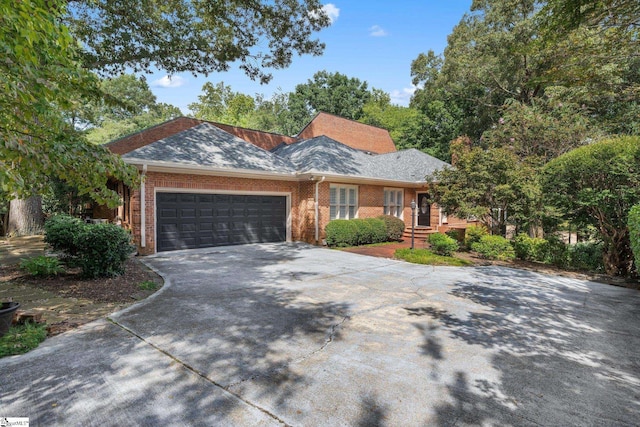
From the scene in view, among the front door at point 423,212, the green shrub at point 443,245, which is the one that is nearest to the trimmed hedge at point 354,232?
the green shrub at point 443,245

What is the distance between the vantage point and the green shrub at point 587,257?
29.2 ft

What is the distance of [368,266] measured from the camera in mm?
9094

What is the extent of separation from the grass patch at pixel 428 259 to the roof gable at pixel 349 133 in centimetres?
1489

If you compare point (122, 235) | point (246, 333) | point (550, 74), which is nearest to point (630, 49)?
point (550, 74)

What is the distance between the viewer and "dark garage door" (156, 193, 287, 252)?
10.5m

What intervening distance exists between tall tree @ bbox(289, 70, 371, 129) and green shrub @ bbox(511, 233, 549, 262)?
99.4 feet

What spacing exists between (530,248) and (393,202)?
24.0 feet

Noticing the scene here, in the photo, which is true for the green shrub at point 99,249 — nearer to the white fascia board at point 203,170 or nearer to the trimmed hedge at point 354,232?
the white fascia board at point 203,170

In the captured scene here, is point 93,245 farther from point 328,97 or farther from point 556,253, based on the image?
point 328,97

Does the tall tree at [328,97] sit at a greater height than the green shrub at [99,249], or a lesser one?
greater

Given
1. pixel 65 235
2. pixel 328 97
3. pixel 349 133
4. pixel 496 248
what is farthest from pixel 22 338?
pixel 328 97

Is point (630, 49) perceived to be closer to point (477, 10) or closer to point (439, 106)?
point (477, 10)

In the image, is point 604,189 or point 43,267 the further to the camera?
point 604,189

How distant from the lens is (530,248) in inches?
390
